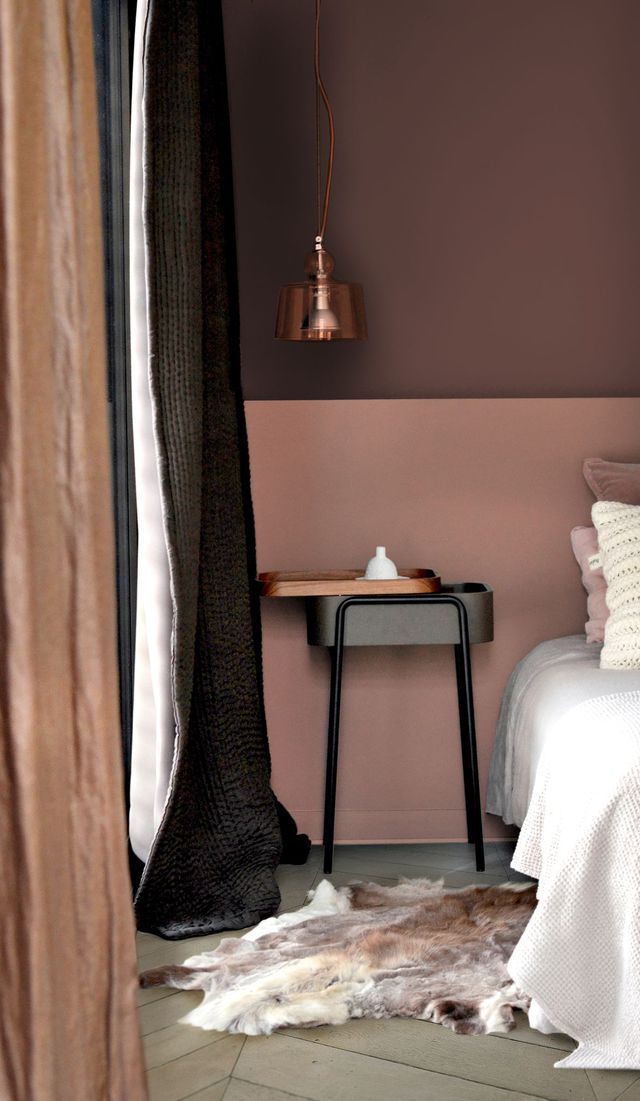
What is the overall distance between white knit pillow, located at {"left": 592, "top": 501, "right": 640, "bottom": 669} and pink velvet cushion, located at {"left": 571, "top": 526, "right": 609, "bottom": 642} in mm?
Answer: 204

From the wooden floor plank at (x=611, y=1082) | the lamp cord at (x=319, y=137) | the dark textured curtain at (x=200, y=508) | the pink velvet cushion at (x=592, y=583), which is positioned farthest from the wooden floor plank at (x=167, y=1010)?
the lamp cord at (x=319, y=137)

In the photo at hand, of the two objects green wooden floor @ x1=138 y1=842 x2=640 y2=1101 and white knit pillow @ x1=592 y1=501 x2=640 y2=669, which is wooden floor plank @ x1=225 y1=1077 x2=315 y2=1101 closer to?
green wooden floor @ x1=138 y1=842 x2=640 y2=1101

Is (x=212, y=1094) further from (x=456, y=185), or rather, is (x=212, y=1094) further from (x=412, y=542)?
(x=456, y=185)

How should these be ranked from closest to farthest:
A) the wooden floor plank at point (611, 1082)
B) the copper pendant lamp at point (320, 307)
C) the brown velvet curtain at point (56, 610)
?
the brown velvet curtain at point (56, 610), the wooden floor plank at point (611, 1082), the copper pendant lamp at point (320, 307)

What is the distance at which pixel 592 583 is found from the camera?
118 inches

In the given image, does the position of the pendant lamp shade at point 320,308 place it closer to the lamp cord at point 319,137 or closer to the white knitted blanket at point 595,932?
the lamp cord at point 319,137

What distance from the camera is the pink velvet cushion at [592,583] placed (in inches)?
114

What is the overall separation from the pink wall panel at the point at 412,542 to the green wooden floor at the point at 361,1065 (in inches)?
48.7

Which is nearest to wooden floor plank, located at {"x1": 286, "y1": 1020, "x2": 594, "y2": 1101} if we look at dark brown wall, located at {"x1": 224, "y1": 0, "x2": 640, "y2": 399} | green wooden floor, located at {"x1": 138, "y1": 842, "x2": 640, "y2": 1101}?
green wooden floor, located at {"x1": 138, "y1": 842, "x2": 640, "y2": 1101}

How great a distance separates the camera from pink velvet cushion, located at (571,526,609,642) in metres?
2.90

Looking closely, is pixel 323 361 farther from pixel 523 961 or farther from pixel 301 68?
pixel 523 961

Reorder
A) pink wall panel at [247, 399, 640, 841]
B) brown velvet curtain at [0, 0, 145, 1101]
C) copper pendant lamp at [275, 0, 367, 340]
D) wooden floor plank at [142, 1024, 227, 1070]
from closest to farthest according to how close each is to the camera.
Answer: brown velvet curtain at [0, 0, 145, 1101], wooden floor plank at [142, 1024, 227, 1070], copper pendant lamp at [275, 0, 367, 340], pink wall panel at [247, 399, 640, 841]

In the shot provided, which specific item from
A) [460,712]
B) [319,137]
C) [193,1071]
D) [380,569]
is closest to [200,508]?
[380,569]

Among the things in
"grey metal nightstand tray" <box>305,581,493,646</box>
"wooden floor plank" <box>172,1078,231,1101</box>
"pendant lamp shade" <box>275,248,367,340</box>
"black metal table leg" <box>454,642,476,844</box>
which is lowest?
"wooden floor plank" <box>172,1078,231,1101</box>
